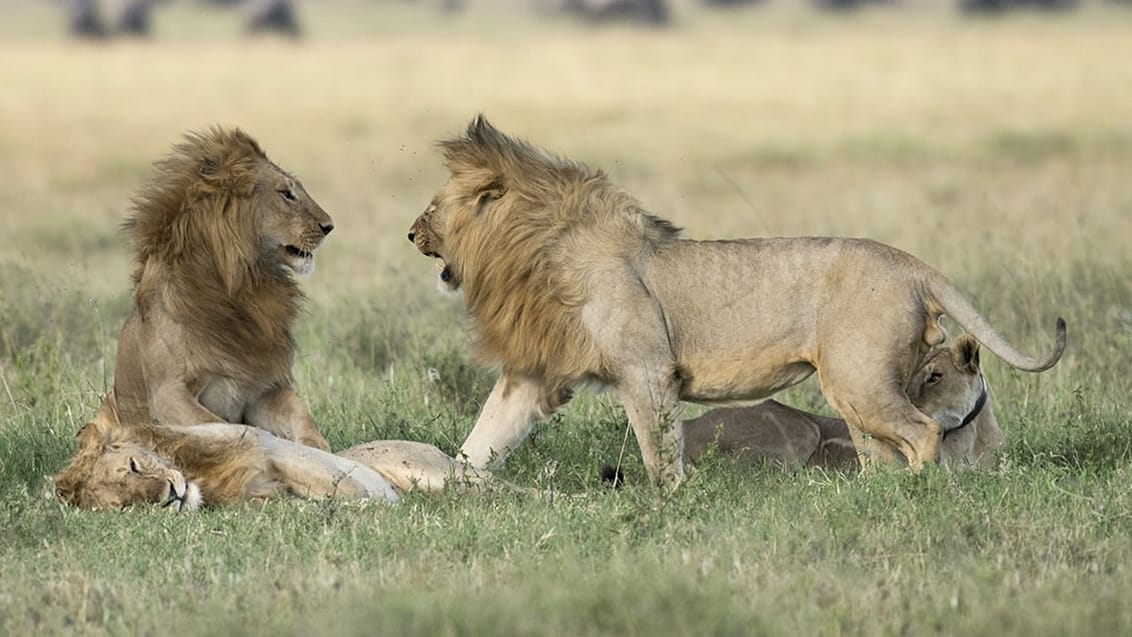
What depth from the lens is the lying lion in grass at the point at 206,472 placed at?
5.82m

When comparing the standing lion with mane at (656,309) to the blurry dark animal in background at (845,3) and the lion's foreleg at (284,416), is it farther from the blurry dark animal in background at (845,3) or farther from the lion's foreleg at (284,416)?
the blurry dark animal in background at (845,3)

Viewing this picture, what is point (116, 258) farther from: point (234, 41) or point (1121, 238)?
point (234, 41)

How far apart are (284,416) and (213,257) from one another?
59cm

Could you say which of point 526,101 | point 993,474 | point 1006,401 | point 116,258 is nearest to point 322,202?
point 116,258

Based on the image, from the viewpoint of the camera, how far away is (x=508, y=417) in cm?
635

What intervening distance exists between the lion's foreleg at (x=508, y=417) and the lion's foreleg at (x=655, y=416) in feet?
1.24

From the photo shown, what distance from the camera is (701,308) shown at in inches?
243

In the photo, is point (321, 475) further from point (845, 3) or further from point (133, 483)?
point (845, 3)

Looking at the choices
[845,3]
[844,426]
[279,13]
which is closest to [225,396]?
[844,426]

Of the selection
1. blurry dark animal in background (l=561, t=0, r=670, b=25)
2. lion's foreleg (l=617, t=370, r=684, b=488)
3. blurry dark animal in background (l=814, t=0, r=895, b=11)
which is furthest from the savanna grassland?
blurry dark animal in background (l=814, t=0, r=895, b=11)

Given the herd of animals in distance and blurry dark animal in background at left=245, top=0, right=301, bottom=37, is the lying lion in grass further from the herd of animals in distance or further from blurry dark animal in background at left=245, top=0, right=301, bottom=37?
blurry dark animal in background at left=245, top=0, right=301, bottom=37

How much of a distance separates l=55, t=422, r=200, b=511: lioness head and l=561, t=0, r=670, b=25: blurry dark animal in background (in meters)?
36.6

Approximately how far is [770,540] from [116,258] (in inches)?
344

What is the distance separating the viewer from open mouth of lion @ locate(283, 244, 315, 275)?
667 cm
